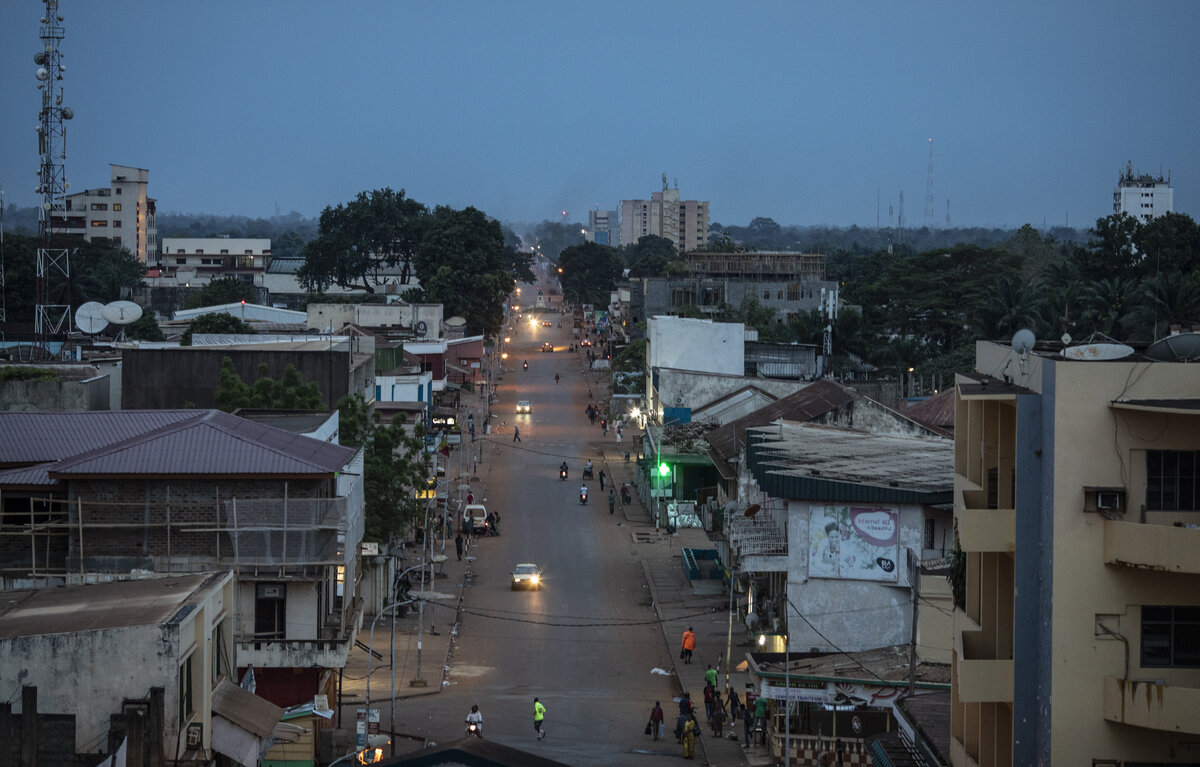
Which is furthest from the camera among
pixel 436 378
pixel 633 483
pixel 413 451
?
pixel 436 378

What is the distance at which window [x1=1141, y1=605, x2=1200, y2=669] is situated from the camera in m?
15.1

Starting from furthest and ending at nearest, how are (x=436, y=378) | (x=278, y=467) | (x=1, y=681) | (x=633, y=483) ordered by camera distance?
(x=436, y=378) < (x=633, y=483) < (x=278, y=467) < (x=1, y=681)

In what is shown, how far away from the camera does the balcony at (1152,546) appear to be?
558 inches

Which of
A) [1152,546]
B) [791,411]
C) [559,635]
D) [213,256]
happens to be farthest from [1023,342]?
[213,256]

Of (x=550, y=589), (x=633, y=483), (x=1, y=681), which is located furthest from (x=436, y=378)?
(x=1, y=681)

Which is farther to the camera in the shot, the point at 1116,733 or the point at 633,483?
the point at 633,483

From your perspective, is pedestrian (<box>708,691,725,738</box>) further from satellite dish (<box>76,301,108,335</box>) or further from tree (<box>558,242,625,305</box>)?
tree (<box>558,242,625,305</box>)

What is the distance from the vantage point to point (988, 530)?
52.1 ft

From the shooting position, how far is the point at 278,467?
22969 mm

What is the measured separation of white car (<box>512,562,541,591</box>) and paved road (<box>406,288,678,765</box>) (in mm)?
384

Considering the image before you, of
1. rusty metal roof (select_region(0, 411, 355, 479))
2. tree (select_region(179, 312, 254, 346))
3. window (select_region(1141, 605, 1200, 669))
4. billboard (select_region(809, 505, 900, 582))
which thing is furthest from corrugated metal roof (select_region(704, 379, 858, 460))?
tree (select_region(179, 312, 254, 346))

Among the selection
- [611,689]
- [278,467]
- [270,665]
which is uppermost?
[278,467]

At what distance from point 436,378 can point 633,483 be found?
15.1 m

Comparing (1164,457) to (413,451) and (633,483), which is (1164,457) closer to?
(413,451)
